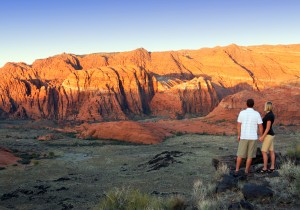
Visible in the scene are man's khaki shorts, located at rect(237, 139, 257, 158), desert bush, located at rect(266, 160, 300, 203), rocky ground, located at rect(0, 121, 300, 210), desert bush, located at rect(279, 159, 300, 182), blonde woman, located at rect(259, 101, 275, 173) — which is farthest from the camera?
rocky ground, located at rect(0, 121, 300, 210)

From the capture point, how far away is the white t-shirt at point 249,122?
888cm

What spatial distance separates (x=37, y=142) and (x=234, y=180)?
32569 millimetres

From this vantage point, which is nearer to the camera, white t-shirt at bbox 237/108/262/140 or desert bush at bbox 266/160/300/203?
desert bush at bbox 266/160/300/203

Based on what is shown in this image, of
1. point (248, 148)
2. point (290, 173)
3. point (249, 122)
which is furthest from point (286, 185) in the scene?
point (249, 122)

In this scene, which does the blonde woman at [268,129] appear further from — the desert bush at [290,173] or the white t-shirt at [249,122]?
the desert bush at [290,173]

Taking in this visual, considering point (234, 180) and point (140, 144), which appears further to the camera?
point (140, 144)

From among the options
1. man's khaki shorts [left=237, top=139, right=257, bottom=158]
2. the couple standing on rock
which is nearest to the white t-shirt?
the couple standing on rock

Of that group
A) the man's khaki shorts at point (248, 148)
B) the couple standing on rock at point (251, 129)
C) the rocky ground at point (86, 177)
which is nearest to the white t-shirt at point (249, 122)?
the couple standing on rock at point (251, 129)

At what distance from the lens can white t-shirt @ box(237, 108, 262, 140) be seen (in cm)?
888

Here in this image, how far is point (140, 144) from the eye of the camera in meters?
35.8

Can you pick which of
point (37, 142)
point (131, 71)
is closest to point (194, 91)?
point (131, 71)

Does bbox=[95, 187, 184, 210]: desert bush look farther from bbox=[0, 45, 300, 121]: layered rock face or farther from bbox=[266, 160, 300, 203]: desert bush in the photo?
bbox=[0, 45, 300, 121]: layered rock face

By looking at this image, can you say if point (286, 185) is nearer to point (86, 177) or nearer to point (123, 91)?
point (86, 177)

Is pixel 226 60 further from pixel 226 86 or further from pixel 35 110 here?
pixel 35 110
